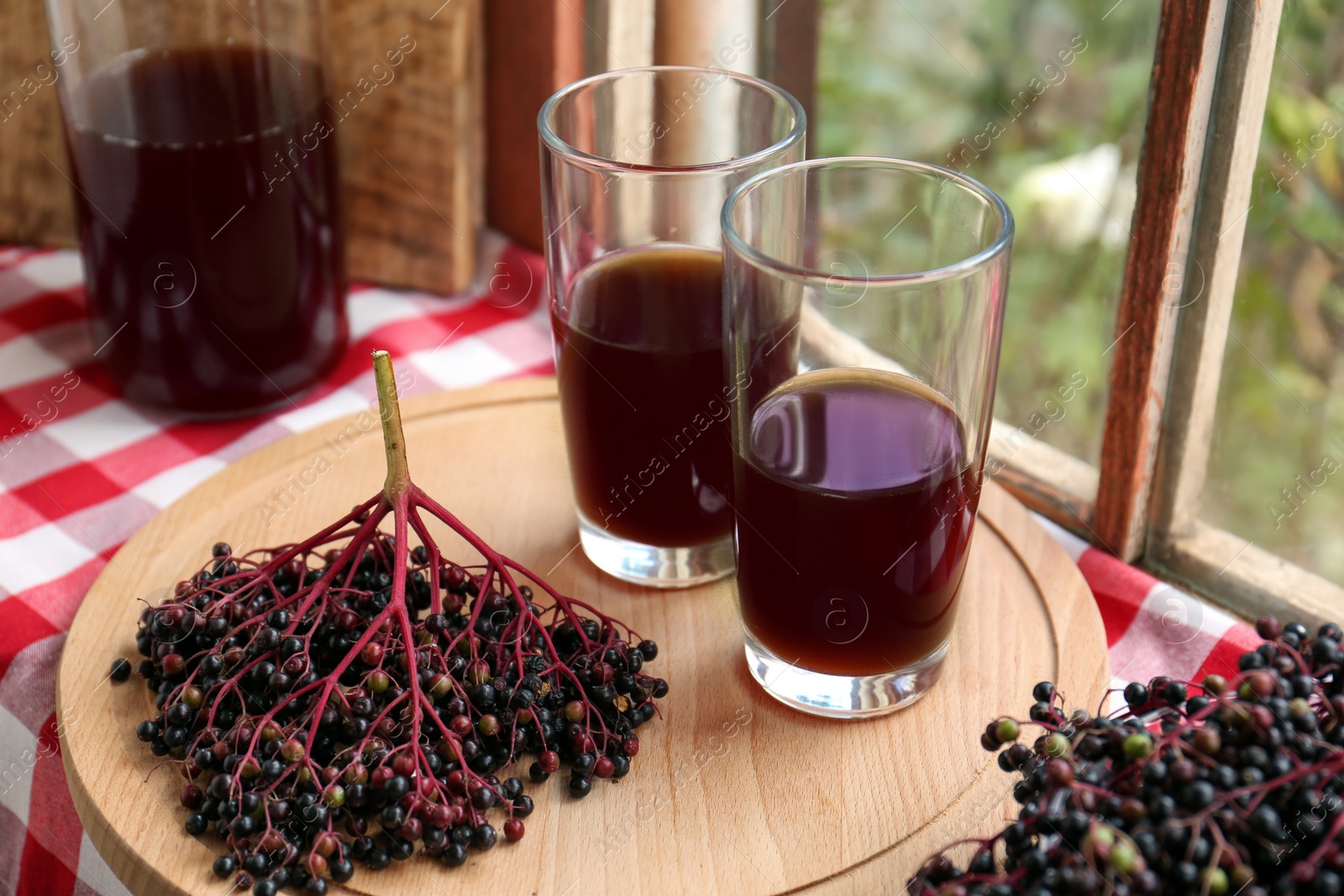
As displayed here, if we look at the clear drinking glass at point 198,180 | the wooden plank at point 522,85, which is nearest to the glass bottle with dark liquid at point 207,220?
the clear drinking glass at point 198,180

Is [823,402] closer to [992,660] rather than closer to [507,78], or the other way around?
[992,660]

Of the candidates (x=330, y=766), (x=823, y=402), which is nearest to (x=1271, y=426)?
(x=823, y=402)

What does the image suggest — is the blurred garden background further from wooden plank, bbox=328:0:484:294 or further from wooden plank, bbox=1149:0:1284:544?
wooden plank, bbox=328:0:484:294

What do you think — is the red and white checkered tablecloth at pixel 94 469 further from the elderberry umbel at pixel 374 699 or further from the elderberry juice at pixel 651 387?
the elderberry juice at pixel 651 387

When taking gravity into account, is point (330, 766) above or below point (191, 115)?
below

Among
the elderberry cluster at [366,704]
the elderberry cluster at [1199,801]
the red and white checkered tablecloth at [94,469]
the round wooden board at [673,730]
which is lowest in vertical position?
the red and white checkered tablecloth at [94,469]

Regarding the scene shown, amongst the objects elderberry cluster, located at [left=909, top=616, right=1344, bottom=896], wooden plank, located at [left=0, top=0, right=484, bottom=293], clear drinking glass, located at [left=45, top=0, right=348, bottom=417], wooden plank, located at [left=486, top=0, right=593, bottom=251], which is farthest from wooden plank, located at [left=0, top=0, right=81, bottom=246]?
elderberry cluster, located at [left=909, top=616, right=1344, bottom=896]

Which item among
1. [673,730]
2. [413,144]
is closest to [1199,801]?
[673,730]
